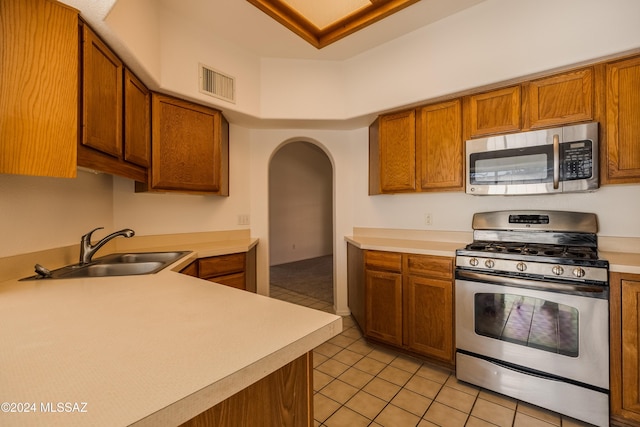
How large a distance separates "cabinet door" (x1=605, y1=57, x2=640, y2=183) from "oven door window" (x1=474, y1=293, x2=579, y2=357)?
0.91m

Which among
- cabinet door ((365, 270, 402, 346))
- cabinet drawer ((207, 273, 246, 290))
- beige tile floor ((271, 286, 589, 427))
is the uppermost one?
cabinet drawer ((207, 273, 246, 290))

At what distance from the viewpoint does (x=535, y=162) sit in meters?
1.95

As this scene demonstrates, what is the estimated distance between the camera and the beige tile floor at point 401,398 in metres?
1.59

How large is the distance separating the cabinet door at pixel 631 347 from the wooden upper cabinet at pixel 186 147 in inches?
114

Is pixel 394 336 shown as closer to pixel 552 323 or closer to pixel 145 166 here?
pixel 552 323

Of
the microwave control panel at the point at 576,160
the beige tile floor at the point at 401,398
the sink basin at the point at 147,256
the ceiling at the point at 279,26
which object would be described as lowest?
the beige tile floor at the point at 401,398

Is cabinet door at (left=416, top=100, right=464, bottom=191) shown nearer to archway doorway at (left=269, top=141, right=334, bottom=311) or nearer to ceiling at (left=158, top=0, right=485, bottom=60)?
ceiling at (left=158, top=0, right=485, bottom=60)

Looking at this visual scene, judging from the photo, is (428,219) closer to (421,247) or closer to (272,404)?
(421,247)

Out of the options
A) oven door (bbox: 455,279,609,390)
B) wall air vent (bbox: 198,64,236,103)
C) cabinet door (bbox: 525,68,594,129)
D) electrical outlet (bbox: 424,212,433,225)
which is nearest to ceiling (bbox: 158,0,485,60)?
wall air vent (bbox: 198,64,236,103)

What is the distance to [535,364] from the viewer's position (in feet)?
5.53

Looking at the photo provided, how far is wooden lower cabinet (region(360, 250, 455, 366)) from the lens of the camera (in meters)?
2.05

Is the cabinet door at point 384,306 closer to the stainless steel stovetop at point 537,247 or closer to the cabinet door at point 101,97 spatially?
the stainless steel stovetop at point 537,247

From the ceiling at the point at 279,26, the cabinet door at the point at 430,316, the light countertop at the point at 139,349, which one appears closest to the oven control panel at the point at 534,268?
the cabinet door at the point at 430,316

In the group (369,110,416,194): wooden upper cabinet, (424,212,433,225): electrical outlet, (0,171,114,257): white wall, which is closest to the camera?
(0,171,114,257): white wall
